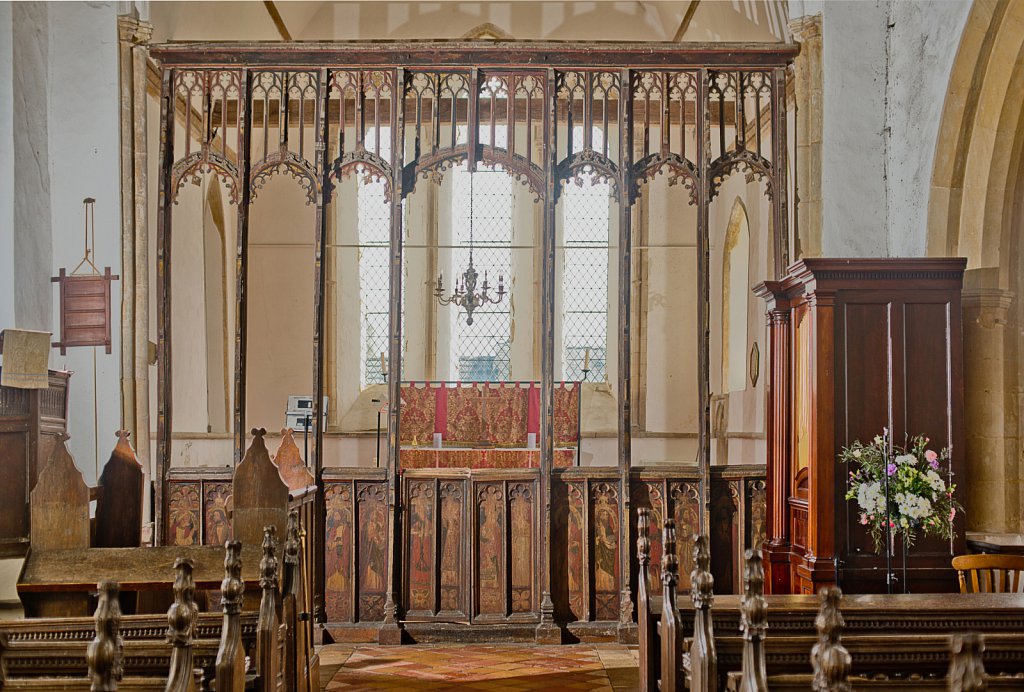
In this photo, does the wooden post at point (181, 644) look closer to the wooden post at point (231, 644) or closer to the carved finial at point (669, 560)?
the wooden post at point (231, 644)

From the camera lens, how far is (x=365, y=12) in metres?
13.2

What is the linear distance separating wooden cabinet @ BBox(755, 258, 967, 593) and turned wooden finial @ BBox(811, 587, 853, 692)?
3627mm

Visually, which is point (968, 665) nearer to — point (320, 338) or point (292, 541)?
point (292, 541)

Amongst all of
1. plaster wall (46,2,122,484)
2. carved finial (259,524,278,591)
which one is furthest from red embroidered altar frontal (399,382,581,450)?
carved finial (259,524,278,591)

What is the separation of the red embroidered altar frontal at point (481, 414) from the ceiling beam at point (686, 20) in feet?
14.6

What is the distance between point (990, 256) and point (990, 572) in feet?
6.46

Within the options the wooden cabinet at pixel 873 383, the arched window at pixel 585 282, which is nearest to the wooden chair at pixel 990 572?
the wooden cabinet at pixel 873 383

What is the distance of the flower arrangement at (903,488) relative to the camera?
5.71 m

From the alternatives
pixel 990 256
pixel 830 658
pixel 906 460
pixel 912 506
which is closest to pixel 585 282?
pixel 990 256

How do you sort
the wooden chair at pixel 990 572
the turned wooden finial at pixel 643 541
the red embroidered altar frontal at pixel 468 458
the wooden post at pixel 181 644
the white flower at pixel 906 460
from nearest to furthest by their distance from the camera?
the wooden post at pixel 181 644, the turned wooden finial at pixel 643 541, the wooden chair at pixel 990 572, the white flower at pixel 906 460, the red embroidered altar frontal at pixel 468 458

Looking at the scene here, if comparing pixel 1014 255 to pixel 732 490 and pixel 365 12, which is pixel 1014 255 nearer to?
pixel 732 490

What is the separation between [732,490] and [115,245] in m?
4.70

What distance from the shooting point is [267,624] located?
438cm

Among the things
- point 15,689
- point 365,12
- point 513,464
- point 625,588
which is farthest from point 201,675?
point 365,12
